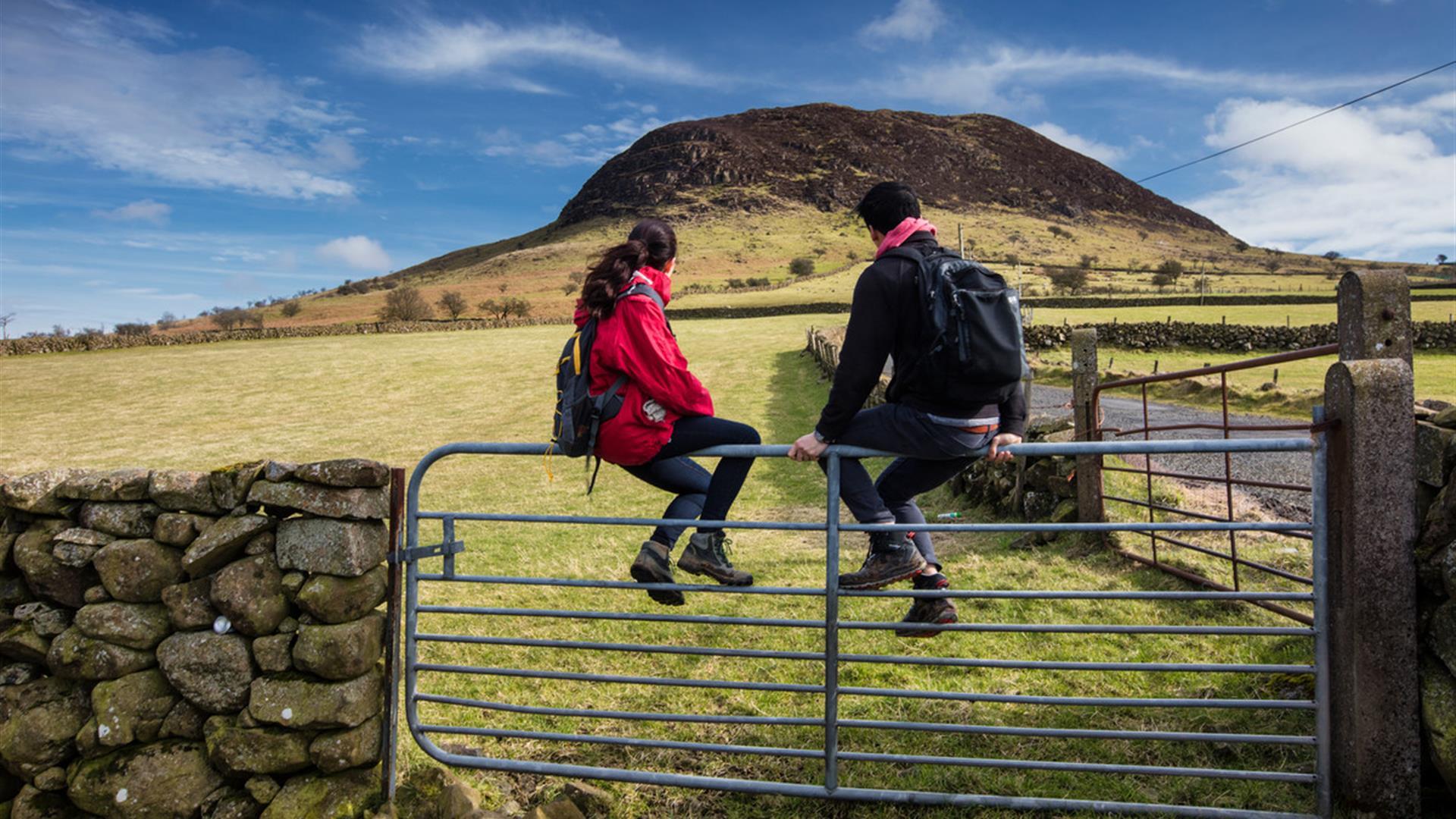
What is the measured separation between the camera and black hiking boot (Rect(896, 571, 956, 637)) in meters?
4.17

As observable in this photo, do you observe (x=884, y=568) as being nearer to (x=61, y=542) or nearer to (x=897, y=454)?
(x=897, y=454)

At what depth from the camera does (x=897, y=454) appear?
368cm

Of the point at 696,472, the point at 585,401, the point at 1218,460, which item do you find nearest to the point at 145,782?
the point at 585,401

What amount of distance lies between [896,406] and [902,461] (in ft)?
1.44

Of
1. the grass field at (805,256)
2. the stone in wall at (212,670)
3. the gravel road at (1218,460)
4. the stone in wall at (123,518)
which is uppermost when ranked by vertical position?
the grass field at (805,256)

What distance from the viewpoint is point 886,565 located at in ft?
13.2

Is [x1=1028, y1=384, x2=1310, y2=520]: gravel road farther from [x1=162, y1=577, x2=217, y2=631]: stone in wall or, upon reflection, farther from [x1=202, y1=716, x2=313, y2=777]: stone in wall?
[x1=162, y1=577, x2=217, y2=631]: stone in wall

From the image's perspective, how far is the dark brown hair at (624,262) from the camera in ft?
12.8

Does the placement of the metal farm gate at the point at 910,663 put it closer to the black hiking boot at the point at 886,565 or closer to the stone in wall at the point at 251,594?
the black hiking boot at the point at 886,565

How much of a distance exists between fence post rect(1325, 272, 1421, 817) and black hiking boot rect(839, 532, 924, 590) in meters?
1.79

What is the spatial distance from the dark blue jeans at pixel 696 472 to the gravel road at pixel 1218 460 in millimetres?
6030

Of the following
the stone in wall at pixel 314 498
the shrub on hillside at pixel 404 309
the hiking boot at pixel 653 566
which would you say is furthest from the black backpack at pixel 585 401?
the shrub on hillside at pixel 404 309

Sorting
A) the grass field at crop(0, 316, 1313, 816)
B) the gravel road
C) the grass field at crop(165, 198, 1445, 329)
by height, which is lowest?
the grass field at crop(0, 316, 1313, 816)

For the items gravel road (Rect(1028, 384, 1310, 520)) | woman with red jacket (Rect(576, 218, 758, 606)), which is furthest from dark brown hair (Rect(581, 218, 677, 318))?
gravel road (Rect(1028, 384, 1310, 520))
